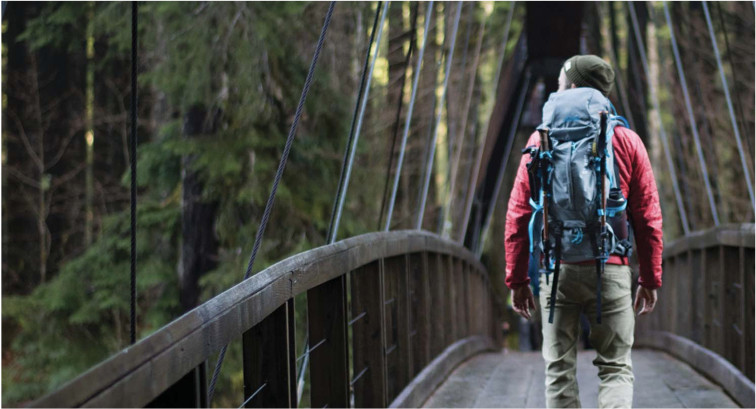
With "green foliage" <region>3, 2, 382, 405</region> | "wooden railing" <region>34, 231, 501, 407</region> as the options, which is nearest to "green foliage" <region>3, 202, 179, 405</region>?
"green foliage" <region>3, 2, 382, 405</region>

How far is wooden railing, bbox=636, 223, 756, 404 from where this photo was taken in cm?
422

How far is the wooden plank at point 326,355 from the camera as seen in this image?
3.06m

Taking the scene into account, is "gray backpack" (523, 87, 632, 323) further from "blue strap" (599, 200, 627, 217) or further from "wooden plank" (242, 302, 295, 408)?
"wooden plank" (242, 302, 295, 408)

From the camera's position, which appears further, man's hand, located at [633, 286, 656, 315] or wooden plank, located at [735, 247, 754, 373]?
wooden plank, located at [735, 247, 754, 373]

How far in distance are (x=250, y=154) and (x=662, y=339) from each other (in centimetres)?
338

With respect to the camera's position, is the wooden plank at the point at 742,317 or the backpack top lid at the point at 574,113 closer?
the backpack top lid at the point at 574,113

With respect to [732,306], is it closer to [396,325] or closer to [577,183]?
[396,325]

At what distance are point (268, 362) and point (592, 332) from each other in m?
1.14

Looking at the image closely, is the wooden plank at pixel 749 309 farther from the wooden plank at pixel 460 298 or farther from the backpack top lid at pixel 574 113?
the wooden plank at pixel 460 298

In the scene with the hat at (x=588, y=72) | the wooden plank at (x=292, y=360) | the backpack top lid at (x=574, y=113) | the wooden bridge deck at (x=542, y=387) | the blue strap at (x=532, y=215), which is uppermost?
the hat at (x=588, y=72)

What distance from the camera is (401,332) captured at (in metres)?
4.25

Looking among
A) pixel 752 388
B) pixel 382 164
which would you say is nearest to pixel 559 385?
pixel 752 388

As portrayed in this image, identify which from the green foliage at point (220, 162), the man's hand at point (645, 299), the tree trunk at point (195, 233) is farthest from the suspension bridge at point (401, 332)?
the tree trunk at point (195, 233)

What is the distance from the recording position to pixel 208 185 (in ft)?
23.2
